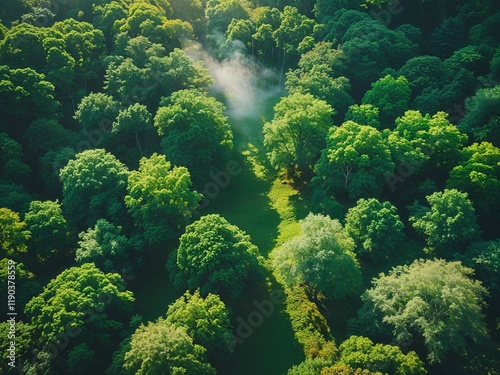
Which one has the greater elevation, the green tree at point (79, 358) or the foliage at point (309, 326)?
the foliage at point (309, 326)

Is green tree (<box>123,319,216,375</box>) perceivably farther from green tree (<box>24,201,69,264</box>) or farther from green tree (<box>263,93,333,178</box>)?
green tree (<box>263,93,333,178</box>)

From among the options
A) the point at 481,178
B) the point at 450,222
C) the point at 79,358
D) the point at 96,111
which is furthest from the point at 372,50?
the point at 79,358

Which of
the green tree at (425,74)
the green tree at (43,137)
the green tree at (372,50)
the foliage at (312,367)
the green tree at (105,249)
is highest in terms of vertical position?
the green tree at (372,50)

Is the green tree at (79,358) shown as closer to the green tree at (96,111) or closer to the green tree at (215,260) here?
the green tree at (215,260)

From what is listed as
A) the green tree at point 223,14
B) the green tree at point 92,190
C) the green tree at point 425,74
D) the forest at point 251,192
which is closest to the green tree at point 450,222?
the forest at point 251,192

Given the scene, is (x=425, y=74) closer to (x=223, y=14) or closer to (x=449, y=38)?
(x=449, y=38)

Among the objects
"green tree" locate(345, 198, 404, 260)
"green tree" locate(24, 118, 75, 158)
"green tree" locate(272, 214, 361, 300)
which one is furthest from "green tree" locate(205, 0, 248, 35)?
"green tree" locate(272, 214, 361, 300)
